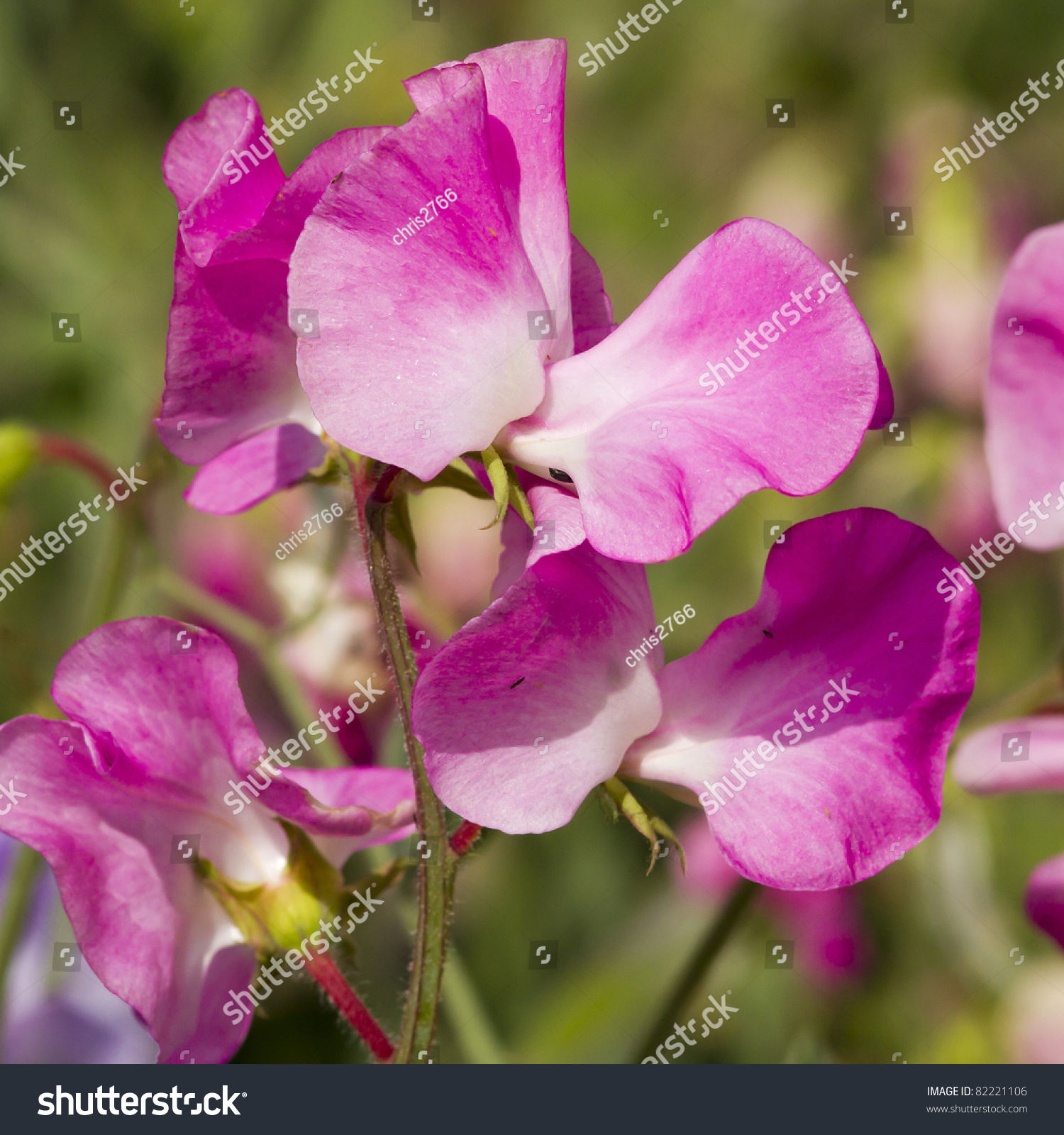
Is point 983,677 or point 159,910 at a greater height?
point 159,910

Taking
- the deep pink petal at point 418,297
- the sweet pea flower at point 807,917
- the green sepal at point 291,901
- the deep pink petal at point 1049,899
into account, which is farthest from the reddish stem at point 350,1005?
the sweet pea flower at point 807,917

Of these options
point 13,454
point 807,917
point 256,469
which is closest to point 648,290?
point 807,917

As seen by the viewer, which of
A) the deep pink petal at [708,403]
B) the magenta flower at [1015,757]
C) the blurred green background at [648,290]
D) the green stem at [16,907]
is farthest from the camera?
the blurred green background at [648,290]

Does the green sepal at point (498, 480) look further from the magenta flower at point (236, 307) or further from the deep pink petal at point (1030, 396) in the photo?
the deep pink petal at point (1030, 396)

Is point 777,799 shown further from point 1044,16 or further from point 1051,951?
point 1044,16

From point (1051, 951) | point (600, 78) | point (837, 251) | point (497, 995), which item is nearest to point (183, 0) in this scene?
point (600, 78)
